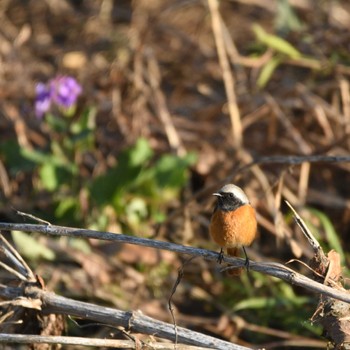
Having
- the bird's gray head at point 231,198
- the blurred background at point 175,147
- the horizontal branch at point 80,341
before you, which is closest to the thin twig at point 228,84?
the blurred background at point 175,147

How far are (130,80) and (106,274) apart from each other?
217cm

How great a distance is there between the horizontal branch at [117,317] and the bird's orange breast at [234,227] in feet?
1.95

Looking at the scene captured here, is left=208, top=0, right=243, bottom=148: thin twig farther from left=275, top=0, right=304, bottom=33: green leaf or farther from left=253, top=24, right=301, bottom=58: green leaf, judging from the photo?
left=275, top=0, right=304, bottom=33: green leaf

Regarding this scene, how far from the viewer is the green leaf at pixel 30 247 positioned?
5477 millimetres

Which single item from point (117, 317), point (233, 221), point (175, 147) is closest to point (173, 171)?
point (175, 147)

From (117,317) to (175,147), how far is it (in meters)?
3.02

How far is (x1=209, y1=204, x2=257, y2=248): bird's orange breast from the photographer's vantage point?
13.1 feet

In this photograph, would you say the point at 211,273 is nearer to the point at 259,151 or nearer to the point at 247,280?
the point at 247,280

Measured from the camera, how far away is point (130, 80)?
712 cm

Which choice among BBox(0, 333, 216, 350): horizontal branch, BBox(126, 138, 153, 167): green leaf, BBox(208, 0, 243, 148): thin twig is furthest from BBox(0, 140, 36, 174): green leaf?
BBox(0, 333, 216, 350): horizontal branch

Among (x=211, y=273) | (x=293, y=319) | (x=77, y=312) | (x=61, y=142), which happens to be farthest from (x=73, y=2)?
(x=77, y=312)

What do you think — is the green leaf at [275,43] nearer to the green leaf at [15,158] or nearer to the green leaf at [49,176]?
the green leaf at [49,176]

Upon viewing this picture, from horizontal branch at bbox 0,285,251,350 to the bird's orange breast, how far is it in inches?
23.4

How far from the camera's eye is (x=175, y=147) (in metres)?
6.56
